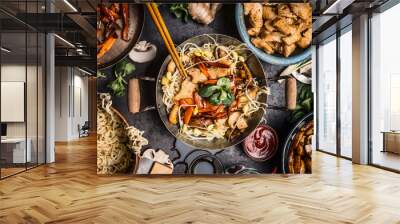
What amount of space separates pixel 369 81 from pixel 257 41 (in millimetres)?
3207

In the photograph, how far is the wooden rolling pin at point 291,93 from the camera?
6281 millimetres

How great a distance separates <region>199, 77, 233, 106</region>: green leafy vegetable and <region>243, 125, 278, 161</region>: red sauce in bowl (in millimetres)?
685

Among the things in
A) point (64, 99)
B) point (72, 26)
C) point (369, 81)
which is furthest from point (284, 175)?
point (64, 99)

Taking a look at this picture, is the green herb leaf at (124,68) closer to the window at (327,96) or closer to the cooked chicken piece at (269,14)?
the cooked chicken piece at (269,14)

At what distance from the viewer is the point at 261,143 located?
6.27 meters

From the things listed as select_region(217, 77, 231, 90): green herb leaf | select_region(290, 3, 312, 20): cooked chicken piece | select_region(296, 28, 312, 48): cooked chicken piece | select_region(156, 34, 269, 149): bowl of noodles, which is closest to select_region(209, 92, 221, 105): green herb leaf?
select_region(156, 34, 269, 149): bowl of noodles

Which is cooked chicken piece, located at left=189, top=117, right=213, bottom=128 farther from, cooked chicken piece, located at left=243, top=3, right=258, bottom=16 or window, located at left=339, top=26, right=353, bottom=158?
window, located at left=339, top=26, right=353, bottom=158

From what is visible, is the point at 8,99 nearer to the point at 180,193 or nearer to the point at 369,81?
the point at 180,193

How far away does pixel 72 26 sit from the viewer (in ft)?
28.7

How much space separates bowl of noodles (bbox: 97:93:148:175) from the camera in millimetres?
6289

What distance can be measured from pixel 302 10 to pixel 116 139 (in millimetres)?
3780

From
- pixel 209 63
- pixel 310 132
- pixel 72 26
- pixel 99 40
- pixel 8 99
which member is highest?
pixel 72 26

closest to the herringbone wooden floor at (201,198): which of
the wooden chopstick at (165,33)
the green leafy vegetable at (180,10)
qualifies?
the wooden chopstick at (165,33)

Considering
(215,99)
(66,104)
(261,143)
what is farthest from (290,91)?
(66,104)
